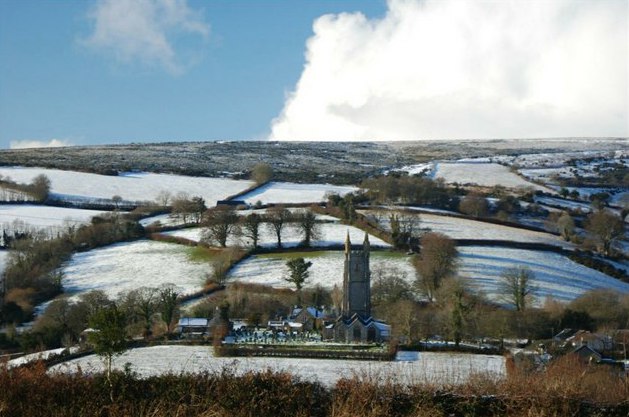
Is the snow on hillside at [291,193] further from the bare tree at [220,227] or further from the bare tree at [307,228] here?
the bare tree at [307,228]

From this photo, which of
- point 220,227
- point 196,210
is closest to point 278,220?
point 220,227

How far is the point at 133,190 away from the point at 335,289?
61.6 meters

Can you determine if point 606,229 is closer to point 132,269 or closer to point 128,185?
point 132,269

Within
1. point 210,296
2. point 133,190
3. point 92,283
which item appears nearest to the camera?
point 210,296

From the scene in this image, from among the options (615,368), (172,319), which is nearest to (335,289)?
(172,319)

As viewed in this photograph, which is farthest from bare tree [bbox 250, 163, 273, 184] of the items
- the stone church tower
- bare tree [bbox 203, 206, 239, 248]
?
the stone church tower

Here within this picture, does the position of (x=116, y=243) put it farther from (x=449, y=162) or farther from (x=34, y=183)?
(x=449, y=162)

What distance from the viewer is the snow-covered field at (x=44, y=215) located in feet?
288

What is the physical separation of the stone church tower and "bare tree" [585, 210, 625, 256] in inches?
1255

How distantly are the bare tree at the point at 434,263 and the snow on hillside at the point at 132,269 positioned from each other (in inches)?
777

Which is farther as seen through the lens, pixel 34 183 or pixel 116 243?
pixel 34 183

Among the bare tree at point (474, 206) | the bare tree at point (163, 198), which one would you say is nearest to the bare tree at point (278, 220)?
the bare tree at point (474, 206)

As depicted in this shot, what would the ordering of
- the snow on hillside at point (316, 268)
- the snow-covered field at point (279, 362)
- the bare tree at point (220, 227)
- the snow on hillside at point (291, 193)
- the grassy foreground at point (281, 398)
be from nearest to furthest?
the grassy foreground at point (281, 398) < the snow-covered field at point (279, 362) < the snow on hillside at point (316, 268) < the bare tree at point (220, 227) < the snow on hillside at point (291, 193)

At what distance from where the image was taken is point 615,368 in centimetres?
3878
